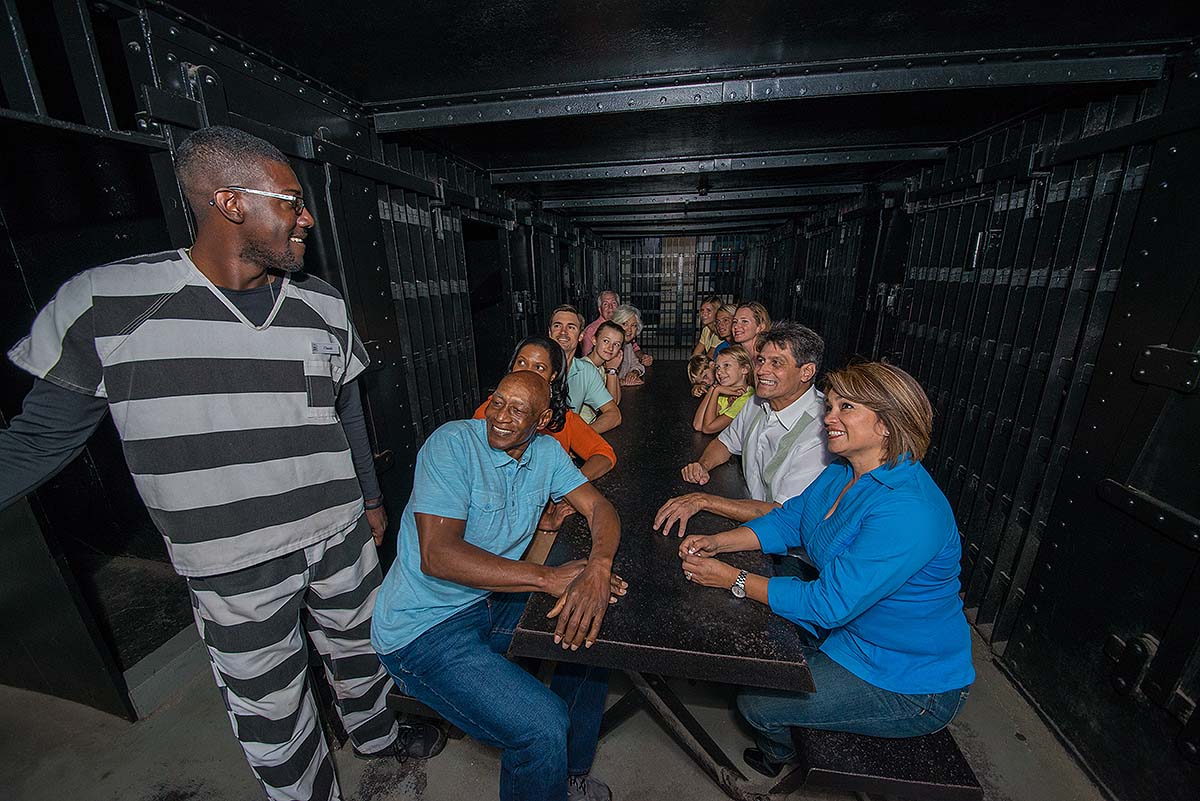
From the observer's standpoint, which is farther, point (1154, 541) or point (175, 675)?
point (175, 675)

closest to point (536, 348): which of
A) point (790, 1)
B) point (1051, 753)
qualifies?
point (790, 1)

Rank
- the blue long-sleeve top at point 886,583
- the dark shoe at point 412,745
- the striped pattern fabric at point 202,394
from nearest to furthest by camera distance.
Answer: the striped pattern fabric at point 202,394, the blue long-sleeve top at point 886,583, the dark shoe at point 412,745

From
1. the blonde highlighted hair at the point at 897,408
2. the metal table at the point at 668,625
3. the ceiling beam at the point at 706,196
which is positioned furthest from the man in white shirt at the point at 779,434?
the ceiling beam at the point at 706,196

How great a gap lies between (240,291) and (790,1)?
255 centimetres

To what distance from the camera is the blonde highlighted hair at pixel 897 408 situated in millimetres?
1642

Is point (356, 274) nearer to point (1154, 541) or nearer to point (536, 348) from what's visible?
point (536, 348)

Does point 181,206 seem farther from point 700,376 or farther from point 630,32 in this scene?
point 700,376

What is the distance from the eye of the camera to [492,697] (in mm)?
1721

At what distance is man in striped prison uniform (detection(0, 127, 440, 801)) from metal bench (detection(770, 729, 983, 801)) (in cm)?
203

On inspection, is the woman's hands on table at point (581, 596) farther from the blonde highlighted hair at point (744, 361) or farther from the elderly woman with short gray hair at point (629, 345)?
the elderly woman with short gray hair at point (629, 345)

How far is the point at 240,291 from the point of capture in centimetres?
167

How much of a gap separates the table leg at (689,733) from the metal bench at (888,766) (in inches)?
23.5

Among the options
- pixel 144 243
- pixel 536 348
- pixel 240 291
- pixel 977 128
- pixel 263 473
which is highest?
pixel 977 128

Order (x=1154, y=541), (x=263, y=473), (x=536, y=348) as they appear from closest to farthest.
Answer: (x=263, y=473) → (x=1154, y=541) → (x=536, y=348)
